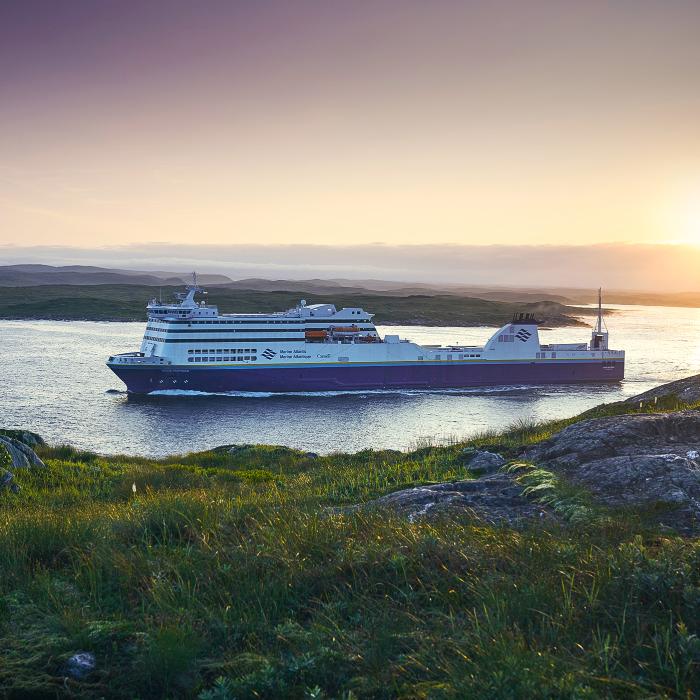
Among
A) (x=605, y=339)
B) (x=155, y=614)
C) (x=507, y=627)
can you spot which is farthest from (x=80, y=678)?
(x=605, y=339)

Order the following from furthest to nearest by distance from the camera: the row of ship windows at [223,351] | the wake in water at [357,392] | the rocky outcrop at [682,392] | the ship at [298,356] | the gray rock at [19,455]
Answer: the row of ship windows at [223,351]
the ship at [298,356]
the wake in water at [357,392]
the rocky outcrop at [682,392]
the gray rock at [19,455]

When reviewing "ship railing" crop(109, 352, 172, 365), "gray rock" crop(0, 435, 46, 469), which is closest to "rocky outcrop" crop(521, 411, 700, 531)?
"gray rock" crop(0, 435, 46, 469)

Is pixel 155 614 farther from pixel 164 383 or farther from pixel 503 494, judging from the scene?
pixel 164 383

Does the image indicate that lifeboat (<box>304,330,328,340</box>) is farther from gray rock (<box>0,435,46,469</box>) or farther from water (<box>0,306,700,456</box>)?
gray rock (<box>0,435,46,469</box>)

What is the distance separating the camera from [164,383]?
46.2 metres

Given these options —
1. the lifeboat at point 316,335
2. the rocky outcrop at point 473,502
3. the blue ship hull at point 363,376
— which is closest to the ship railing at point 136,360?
the blue ship hull at point 363,376

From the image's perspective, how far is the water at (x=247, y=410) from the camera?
30625 millimetres

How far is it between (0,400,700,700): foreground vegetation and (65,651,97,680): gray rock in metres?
0.04

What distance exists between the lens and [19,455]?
449 inches

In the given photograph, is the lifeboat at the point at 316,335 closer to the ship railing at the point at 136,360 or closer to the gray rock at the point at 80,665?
the ship railing at the point at 136,360

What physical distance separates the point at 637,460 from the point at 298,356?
143ft

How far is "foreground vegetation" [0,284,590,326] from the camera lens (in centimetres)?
11456

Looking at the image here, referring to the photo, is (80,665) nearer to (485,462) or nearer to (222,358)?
(485,462)

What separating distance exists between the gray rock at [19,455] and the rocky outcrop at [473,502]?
7709mm
